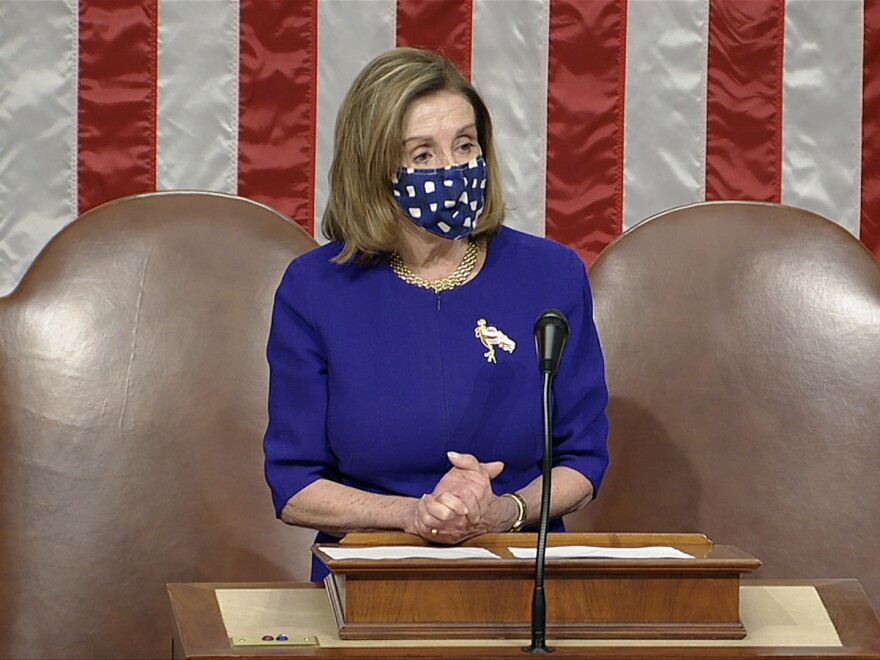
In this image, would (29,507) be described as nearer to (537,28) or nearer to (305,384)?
(305,384)

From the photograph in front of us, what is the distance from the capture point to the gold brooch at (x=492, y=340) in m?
2.38

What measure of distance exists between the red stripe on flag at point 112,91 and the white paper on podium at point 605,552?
1643mm

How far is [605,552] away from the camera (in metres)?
1.82

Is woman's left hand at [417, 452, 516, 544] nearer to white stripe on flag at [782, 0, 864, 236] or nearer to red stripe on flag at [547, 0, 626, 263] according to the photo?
red stripe on flag at [547, 0, 626, 263]

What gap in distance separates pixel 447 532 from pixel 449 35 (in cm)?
155

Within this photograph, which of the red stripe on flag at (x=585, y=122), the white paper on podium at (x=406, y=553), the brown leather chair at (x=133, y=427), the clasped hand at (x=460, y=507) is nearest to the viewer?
the white paper on podium at (x=406, y=553)

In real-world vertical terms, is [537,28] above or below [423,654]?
above

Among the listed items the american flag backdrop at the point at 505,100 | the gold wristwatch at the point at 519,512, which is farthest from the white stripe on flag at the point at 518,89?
the gold wristwatch at the point at 519,512

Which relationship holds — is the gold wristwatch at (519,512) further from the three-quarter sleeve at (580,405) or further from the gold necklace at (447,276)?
the gold necklace at (447,276)

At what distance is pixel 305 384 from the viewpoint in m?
2.39

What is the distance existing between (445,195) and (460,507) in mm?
562

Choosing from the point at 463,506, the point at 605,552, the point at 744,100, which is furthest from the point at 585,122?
the point at 605,552

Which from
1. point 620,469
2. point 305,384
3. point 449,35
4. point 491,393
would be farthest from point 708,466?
point 449,35

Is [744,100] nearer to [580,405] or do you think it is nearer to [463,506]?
[580,405]
